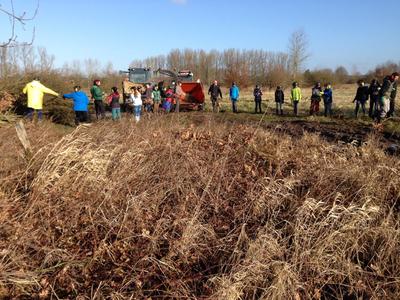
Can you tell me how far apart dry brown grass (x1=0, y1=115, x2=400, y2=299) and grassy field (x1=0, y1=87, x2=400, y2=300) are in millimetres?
15

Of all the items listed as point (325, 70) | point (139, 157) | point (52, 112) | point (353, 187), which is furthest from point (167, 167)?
point (325, 70)

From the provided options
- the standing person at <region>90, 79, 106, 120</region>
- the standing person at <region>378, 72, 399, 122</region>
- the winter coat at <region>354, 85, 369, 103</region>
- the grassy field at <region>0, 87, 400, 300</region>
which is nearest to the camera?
the grassy field at <region>0, 87, 400, 300</region>

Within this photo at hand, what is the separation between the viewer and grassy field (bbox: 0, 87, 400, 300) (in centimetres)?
363

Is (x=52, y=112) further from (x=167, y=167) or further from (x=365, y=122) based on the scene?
(x=365, y=122)

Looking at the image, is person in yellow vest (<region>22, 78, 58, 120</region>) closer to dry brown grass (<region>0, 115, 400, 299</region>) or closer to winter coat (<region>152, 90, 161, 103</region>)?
dry brown grass (<region>0, 115, 400, 299</region>)

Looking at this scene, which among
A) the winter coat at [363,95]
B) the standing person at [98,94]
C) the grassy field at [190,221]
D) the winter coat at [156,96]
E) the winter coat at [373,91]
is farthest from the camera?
the winter coat at [156,96]

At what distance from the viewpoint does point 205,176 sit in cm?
552

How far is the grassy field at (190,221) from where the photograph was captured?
363cm

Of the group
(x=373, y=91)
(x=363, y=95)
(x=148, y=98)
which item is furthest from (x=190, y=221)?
(x=363, y=95)

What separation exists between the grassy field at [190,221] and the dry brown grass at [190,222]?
0.05 feet

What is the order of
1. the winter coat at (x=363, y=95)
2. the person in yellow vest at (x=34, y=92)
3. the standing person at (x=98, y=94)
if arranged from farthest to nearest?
1. the winter coat at (x=363, y=95)
2. the standing person at (x=98, y=94)
3. the person in yellow vest at (x=34, y=92)

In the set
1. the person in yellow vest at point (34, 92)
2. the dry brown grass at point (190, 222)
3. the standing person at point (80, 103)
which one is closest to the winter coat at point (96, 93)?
the standing person at point (80, 103)

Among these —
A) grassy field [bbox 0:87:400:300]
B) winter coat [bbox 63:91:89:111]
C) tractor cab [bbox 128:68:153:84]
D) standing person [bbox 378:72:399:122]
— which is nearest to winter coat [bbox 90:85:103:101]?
winter coat [bbox 63:91:89:111]

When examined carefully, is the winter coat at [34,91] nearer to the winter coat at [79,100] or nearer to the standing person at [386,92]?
the winter coat at [79,100]
